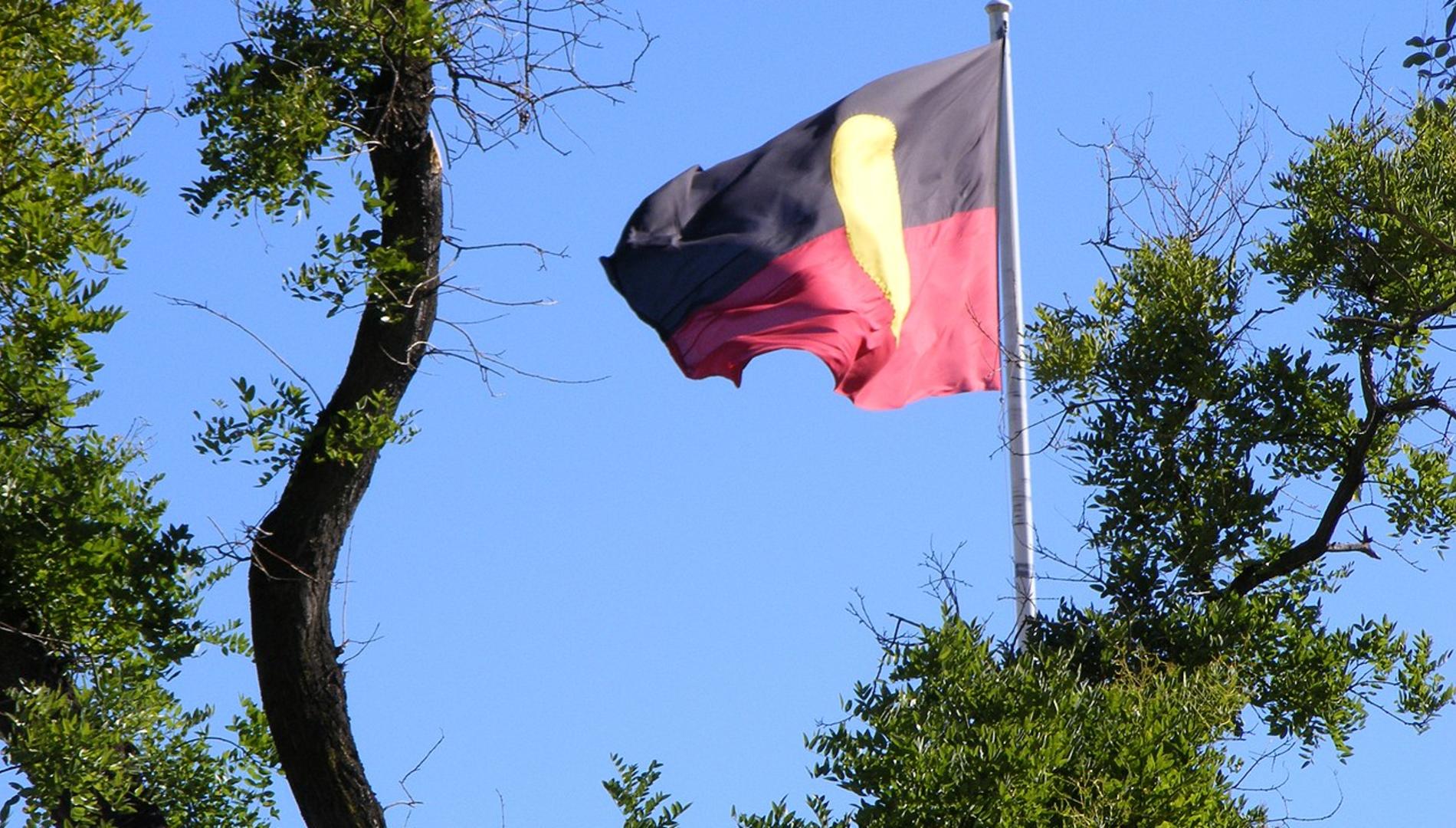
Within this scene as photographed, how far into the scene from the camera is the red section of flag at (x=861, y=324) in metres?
9.64

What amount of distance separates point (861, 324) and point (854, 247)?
23.1 inches

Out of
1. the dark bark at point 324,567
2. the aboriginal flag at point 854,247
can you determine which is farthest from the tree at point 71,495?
the aboriginal flag at point 854,247

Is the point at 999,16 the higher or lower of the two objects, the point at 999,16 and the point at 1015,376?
the higher

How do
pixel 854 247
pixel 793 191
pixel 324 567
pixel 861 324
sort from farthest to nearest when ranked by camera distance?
1. pixel 793 191
2. pixel 854 247
3. pixel 861 324
4. pixel 324 567

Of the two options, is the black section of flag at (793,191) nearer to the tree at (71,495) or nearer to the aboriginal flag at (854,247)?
the aboriginal flag at (854,247)

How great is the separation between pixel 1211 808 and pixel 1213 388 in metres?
2.69

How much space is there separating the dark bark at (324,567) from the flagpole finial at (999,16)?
17.2 ft

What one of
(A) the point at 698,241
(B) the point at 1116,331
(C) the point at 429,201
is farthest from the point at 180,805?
(B) the point at 1116,331

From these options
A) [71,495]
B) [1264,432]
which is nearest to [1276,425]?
[1264,432]

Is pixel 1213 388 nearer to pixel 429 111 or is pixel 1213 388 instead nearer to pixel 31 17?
pixel 429 111

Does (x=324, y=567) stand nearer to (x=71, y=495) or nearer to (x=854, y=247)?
(x=71, y=495)

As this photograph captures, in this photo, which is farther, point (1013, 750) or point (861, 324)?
point (861, 324)

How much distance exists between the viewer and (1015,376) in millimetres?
9859

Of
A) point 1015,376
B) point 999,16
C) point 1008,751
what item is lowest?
point 1008,751
